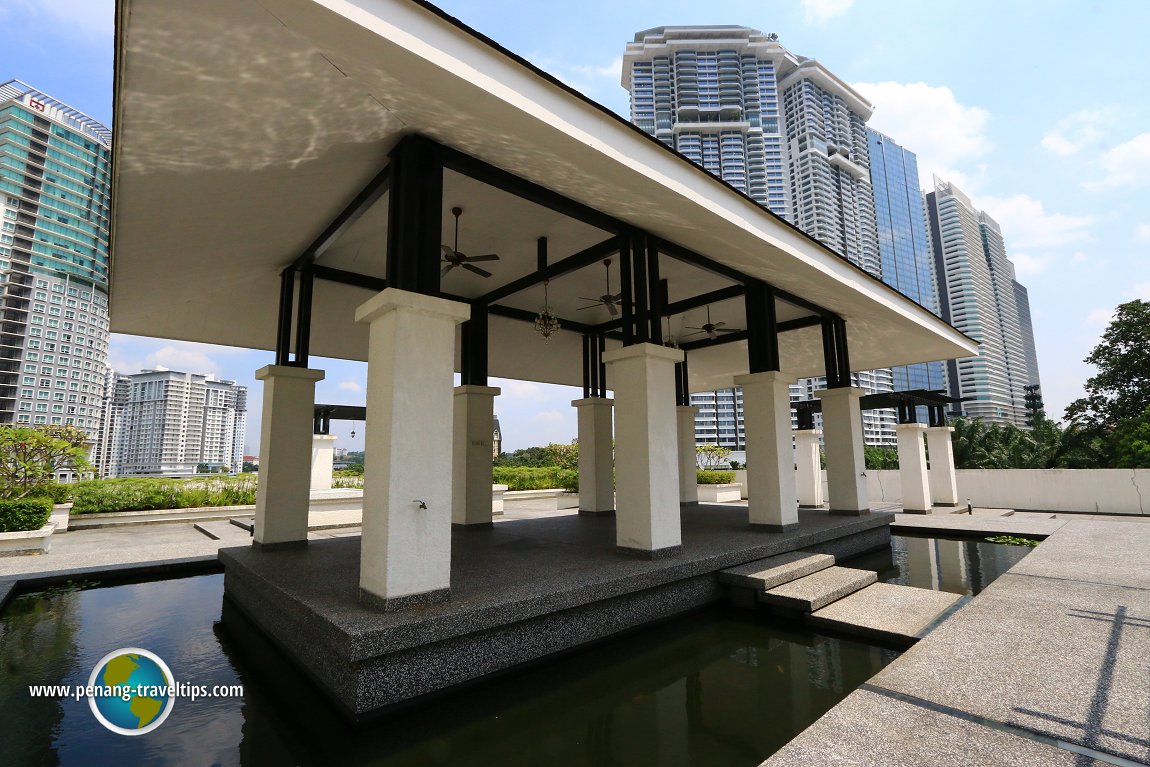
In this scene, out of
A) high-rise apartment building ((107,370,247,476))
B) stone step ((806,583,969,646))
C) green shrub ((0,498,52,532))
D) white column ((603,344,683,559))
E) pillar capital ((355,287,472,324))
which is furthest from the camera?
high-rise apartment building ((107,370,247,476))

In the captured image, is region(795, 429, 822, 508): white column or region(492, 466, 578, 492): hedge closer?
region(795, 429, 822, 508): white column

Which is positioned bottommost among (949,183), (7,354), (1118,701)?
(1118,701)

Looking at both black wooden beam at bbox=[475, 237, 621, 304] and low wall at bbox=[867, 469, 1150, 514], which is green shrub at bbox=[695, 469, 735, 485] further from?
black wooden beam at bbox=[475, 237, 621, 304]

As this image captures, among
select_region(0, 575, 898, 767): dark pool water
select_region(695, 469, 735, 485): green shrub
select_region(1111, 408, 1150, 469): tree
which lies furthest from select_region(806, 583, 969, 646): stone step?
select_region(1111, 408, 1150, 469): tree

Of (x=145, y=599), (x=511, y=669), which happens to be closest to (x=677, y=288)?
(x=511, y=669)

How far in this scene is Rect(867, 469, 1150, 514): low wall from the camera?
12.7m

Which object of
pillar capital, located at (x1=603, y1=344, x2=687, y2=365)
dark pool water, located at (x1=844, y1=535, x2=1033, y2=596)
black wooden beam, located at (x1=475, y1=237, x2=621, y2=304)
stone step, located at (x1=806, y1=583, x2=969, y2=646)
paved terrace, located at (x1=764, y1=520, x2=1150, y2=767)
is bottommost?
dark pool water, located at (x1=844, y1=535, x2=1033, y2=596)

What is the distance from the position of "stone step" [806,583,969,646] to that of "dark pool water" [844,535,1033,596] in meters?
1.04

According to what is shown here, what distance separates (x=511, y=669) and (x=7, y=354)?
251 feet

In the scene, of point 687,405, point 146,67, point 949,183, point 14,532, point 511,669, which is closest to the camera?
point 146,67

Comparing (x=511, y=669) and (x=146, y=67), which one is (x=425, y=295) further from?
(x=511, y=669)

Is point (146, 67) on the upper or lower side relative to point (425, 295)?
upper

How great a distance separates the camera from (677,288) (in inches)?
351

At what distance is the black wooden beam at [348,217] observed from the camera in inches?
187
